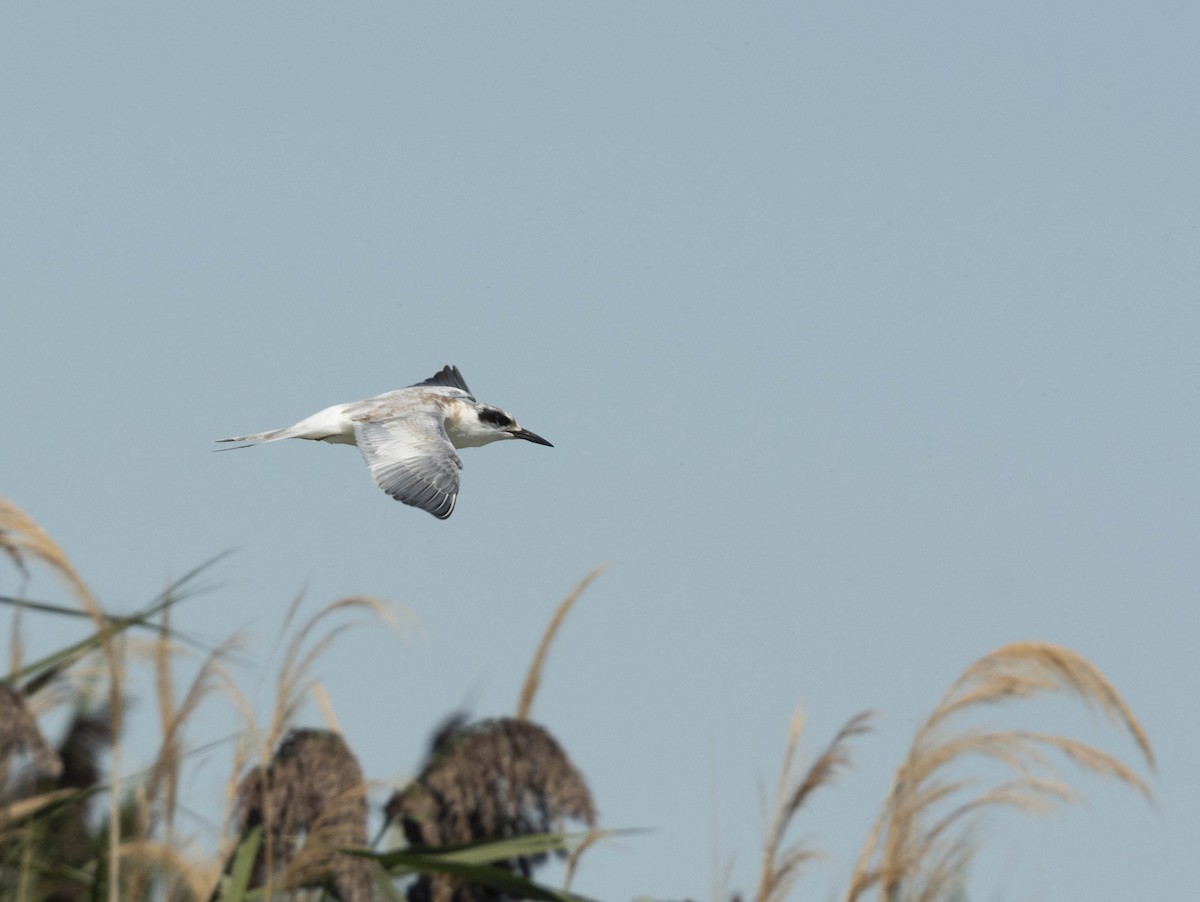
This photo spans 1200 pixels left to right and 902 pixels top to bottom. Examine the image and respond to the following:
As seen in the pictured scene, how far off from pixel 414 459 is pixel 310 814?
637cm

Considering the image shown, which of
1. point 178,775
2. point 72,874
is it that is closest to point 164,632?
point 178,775

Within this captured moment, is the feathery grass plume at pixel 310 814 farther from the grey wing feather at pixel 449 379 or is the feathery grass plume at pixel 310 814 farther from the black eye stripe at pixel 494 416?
the grey wing feather at pixel 449 379

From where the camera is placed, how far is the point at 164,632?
4352 millimetres

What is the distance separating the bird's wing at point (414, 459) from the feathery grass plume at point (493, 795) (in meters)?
5.02

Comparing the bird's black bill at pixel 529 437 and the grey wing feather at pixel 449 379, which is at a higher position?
the grey wing feather at pixel 449 379

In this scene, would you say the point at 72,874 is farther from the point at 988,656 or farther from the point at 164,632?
the point at 988,656

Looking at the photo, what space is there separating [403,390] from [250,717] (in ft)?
29.9

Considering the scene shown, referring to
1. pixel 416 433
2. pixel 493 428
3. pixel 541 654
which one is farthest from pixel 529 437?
pixel 541 654

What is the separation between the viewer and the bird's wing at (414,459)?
10.3 meters

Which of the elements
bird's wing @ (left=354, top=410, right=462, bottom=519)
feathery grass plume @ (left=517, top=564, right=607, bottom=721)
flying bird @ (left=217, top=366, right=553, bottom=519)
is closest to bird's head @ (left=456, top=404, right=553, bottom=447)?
flying bird @ (left=217, top=366, right=553, bottom=519)

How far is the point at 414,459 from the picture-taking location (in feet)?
36.6

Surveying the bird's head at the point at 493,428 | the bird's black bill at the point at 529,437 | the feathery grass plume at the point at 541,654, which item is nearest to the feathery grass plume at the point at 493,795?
the feathery grass plume at the point at 541,654

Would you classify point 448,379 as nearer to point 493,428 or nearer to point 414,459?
point 493,428

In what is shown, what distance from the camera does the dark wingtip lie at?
1591cm
